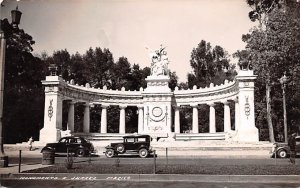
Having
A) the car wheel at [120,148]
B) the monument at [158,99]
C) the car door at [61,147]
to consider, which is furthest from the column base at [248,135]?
the car door at [61,147]

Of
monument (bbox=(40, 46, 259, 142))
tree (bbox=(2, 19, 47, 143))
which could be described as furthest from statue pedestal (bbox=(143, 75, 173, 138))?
tree (bbox=(2, 19, 47, 143))

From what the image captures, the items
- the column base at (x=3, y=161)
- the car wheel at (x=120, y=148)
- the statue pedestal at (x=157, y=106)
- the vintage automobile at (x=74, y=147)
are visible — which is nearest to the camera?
the column base at (x=3, y=161)

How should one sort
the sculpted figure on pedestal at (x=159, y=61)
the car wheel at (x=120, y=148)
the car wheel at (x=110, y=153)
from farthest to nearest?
the sculpted figure on pedestal at (x=159, y=61) < the car wheel at (x=120, y=148) < the car wheel at (x=110, y=153)

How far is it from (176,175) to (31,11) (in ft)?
44.0

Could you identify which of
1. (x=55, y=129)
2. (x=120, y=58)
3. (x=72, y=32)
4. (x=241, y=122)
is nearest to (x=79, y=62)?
(x=120, y=58)

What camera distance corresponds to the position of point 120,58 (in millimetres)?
68062

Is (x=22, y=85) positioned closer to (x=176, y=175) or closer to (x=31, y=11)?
(x=31, y=11)

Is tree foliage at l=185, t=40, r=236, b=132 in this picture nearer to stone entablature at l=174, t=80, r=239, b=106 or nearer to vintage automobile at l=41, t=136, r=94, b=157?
stone entablature at l=174, t=80, r=239, b=106

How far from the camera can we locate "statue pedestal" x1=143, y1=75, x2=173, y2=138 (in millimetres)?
44594

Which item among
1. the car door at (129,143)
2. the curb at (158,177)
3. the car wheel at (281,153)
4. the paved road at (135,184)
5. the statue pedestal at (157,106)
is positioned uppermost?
the statue pedestal at (157,106)

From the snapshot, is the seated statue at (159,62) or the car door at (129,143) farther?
the seated statue at (159,62)

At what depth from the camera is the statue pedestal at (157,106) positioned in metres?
44.6

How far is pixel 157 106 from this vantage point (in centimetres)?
4541

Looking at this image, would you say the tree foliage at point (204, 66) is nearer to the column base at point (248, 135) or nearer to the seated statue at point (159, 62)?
the seated statue at point (159, 62)
